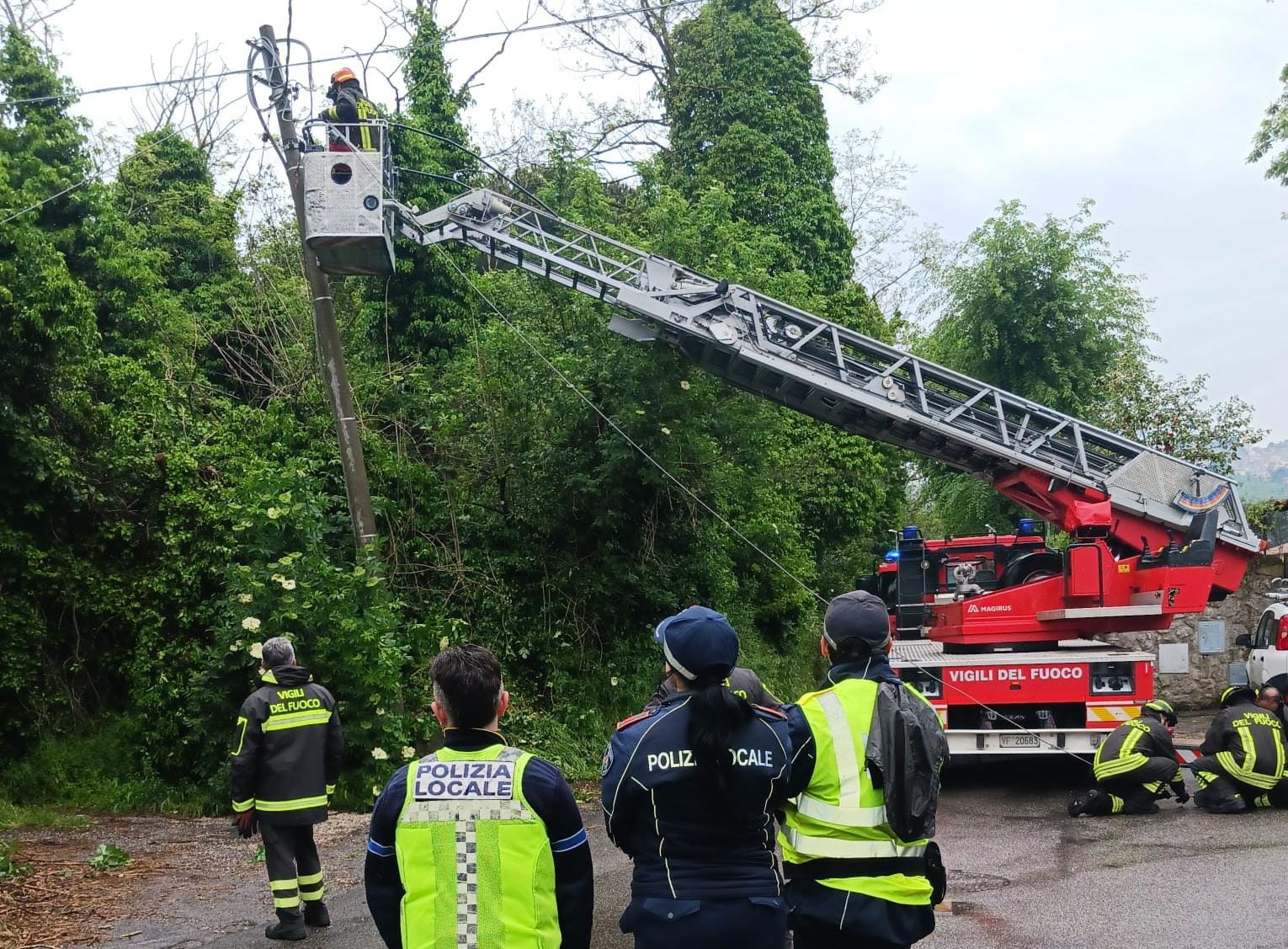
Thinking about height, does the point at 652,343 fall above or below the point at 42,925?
above

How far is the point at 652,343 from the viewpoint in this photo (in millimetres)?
13641

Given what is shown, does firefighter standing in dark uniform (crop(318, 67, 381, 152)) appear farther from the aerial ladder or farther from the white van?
the white van

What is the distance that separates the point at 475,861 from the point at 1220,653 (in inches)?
692

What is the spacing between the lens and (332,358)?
11.3 metres

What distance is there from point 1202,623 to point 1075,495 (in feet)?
21.2

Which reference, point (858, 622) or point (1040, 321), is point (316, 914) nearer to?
point (858, 622)

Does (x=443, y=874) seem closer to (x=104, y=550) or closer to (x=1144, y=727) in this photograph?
(x=1144, y=727)

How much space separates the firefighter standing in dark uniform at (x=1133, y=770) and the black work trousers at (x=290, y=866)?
630 cm

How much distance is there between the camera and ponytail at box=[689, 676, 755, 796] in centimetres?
329

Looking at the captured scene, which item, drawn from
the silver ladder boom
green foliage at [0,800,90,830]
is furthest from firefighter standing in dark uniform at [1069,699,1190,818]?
green foliage at [0,800,90,830]

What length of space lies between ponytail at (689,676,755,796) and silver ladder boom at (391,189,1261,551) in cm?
915

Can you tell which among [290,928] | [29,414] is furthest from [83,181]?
[290,928]

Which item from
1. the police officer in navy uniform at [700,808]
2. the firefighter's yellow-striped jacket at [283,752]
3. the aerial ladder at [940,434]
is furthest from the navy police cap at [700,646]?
the aerial ladder at [940,434]

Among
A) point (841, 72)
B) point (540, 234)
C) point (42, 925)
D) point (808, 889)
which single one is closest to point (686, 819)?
point (808, 889)
